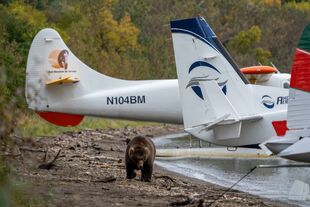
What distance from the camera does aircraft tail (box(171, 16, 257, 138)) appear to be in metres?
16.2

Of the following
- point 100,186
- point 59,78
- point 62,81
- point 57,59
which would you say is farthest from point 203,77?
point 57,59

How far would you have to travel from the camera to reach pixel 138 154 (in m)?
14.6

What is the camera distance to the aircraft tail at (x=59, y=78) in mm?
19969

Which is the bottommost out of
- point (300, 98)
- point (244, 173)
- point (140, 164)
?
point (244, 173)

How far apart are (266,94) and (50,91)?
227 inches

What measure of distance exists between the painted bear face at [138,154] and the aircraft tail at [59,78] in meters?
5.18

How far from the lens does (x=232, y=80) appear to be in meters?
16.6

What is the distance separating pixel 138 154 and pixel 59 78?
6.50 metres

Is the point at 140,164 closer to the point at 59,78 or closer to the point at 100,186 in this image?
the point at 100,186

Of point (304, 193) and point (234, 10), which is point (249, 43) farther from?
point (304, 193)

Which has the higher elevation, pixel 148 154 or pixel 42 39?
pixel 42 39

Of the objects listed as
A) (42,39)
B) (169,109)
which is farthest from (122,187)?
(42,39)

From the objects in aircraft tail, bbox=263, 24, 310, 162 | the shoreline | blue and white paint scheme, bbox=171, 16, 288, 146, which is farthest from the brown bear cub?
aircraft tail, bbox=263, 24, 310, 162

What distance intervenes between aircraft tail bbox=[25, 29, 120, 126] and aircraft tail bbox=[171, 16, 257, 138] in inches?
147
